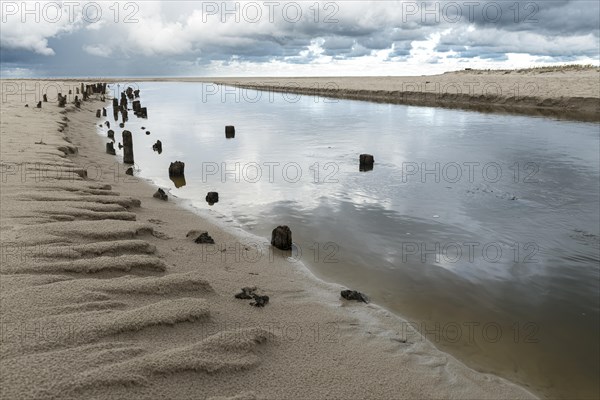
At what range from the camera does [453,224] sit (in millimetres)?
6637

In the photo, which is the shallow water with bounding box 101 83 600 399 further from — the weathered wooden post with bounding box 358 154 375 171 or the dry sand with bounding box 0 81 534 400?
the dry sand with bounding box 0 81 534 400

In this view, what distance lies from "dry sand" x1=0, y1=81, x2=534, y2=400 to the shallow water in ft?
1.63

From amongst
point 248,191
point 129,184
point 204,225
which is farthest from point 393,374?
point 129,184

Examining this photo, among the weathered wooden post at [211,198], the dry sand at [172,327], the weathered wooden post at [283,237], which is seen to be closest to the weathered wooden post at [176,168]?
the weathered wooden post at [211,198]

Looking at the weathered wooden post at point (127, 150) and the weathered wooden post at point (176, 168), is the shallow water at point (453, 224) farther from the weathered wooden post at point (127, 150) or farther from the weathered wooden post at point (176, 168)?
the weathered wooden post at point (127, 150)

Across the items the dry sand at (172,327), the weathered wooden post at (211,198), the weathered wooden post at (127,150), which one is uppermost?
the weathered wooden post at (127,150)

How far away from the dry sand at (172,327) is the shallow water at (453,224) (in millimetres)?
498

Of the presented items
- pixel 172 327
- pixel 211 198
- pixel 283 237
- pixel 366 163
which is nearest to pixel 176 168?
pixel 211 198

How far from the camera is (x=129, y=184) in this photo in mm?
8328

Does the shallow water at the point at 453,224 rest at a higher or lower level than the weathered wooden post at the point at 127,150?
lower

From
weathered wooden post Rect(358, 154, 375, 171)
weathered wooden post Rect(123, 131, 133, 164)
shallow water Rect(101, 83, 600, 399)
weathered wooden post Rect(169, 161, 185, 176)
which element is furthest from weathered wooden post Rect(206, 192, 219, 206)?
weathered wooden post Rect(123, 131, 133, 164)

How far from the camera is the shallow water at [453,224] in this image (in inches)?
154

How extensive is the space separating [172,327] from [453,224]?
4.86m

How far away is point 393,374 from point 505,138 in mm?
14242
